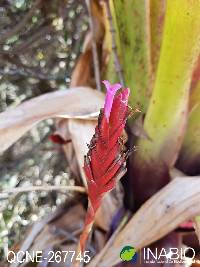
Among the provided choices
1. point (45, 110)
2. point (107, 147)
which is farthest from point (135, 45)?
point (107, 147)

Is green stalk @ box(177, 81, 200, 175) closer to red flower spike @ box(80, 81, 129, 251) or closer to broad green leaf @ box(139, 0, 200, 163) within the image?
broad green leaf @ box(139, 0, 200, 163)

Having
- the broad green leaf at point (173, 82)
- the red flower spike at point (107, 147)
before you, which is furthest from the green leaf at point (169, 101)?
the red flower spike at point (107, 147)

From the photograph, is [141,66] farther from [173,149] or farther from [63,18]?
[63,18]

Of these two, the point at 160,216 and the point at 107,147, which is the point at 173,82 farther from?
the point at 107,147

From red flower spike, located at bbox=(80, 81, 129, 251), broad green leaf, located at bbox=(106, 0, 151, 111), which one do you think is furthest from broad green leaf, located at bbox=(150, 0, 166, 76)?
red flower spike, located at bbox=(80, 81, 129, 251)

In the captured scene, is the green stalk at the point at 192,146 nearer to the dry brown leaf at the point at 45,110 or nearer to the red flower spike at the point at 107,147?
the dry brown leaf at the point at 45,110
